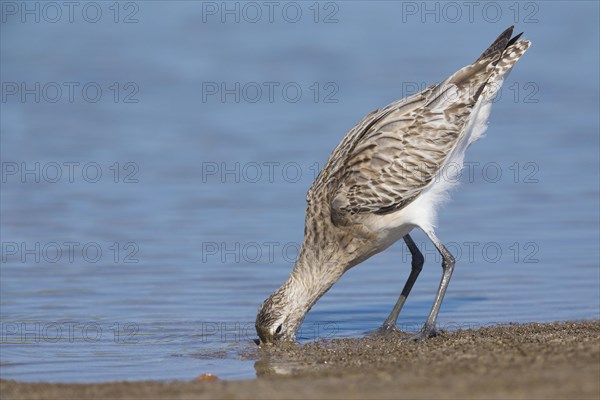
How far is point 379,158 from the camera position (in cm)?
1073

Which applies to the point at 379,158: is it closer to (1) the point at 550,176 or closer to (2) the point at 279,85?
(1) the point at 550,176

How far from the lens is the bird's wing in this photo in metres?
10.6

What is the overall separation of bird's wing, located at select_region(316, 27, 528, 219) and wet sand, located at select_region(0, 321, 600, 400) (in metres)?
1.97

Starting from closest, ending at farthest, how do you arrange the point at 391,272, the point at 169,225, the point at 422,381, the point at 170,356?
the point at 422,381, the point at 170,356, the point at 391,272, the point at 169,225

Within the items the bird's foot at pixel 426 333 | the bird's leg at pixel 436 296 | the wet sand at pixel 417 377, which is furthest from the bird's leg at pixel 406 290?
the wet sand at pixel 417 377

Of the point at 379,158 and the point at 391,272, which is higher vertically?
the point at 379,158

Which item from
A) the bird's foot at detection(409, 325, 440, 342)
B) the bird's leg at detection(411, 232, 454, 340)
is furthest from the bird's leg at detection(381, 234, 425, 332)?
the bird's foot at detection(409, 325, 440, 342)

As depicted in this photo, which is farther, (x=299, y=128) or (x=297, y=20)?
(x=297, y=20)

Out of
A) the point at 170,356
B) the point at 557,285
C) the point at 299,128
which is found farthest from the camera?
the point at 299,128

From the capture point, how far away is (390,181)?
10688mm

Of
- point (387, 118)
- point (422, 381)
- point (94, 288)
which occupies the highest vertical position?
point (387, 118)

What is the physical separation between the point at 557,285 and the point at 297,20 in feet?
48.0

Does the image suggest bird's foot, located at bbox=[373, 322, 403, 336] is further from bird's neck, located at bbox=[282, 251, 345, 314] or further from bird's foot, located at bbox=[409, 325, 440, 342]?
bird's neck, located at bbox=[282, 251, 345, 314]

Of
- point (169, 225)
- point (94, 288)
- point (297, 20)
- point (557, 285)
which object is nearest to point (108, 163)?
point (169, 225)
